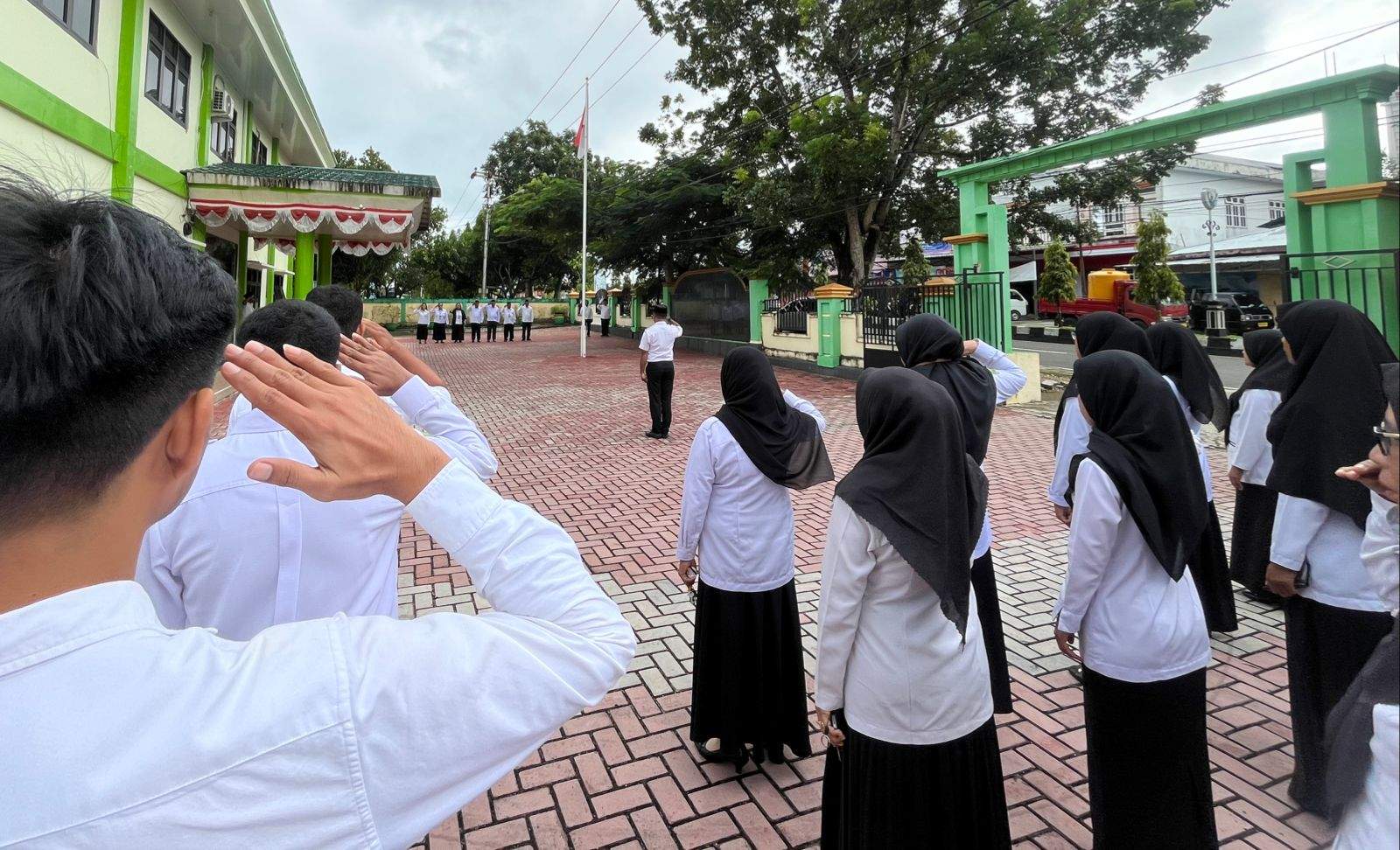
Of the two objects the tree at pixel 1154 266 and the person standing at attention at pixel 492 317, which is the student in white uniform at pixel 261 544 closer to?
the person standing at attention at pixel 492 317

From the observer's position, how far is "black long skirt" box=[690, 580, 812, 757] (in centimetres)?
284

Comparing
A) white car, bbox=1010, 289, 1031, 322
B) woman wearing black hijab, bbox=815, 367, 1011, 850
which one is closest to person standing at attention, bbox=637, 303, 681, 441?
woman wearing black hijab, bbox=815, 367, 1011, 850

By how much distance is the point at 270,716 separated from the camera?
2.28 feet

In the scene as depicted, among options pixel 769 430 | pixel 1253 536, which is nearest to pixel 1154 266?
pixel 1253 536

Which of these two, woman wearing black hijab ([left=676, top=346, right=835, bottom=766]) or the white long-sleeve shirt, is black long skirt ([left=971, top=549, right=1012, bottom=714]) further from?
the white long-sleeve shirt

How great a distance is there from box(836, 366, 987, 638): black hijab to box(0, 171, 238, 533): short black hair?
1593mm

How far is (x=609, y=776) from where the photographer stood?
2762 millimetres

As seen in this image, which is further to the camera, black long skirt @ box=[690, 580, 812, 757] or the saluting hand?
black long skirt @ box=[690, 580, 812, 757]

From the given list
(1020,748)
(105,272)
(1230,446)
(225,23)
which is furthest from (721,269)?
(105,272)

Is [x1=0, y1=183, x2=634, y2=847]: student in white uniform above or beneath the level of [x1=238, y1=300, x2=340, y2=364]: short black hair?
beneath

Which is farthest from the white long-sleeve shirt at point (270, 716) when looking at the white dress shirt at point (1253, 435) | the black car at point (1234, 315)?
the black car at point (1234, 315)

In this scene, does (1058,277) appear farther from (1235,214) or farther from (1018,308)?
(1235,214)

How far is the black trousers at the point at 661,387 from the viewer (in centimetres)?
910

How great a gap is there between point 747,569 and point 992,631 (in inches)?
45.7
